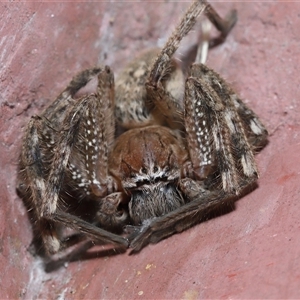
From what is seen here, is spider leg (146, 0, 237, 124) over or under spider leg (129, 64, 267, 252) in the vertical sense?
over

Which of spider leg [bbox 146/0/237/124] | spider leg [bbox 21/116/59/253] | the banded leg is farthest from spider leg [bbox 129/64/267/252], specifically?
spider leg [bbox 21/116/59/253]

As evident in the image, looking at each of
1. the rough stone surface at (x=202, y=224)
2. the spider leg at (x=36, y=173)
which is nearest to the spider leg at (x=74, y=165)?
the spider leg at (x=36, y=173)

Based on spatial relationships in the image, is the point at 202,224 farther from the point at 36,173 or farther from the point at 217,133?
the point at 36,173

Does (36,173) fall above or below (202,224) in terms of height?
above

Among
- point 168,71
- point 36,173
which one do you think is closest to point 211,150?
point 168,71

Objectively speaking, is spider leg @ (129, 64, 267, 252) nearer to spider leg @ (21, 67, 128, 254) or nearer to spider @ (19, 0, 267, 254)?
spider @ (19, 0, 267, 254)
